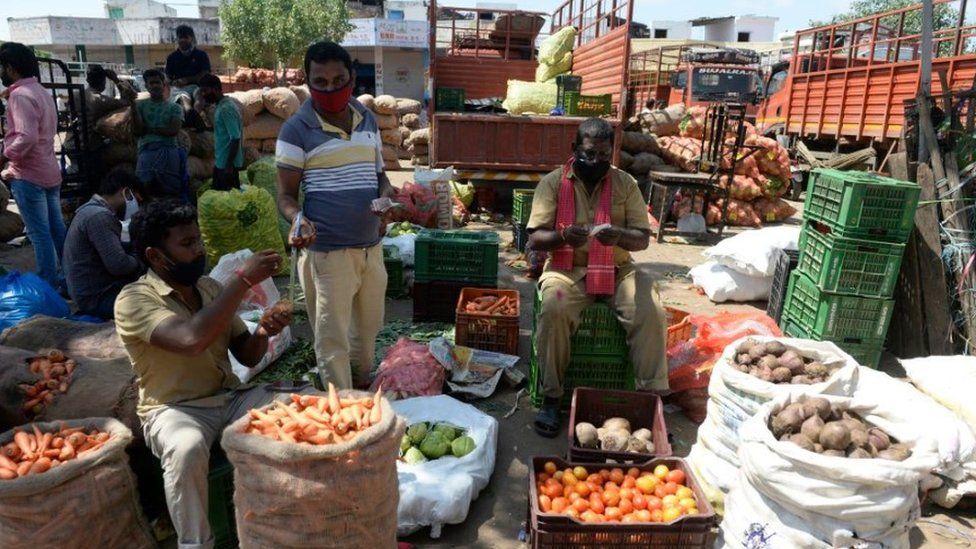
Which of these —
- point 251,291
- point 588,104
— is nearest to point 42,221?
point 251,291

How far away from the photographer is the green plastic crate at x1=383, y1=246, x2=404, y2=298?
5.93 meters

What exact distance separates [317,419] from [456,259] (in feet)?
10.4

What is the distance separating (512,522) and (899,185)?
3595mm

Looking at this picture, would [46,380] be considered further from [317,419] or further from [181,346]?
[317,419]

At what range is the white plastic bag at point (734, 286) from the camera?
602 centimetres

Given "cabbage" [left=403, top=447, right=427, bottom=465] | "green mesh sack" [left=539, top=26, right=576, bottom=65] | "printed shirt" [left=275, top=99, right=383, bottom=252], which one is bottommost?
"cabbage" [left=403, top=447, right=427, bottom=465]

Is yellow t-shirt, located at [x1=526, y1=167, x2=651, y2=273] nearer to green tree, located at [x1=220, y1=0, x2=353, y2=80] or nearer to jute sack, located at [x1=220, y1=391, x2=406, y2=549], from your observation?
jute sack, located at [x1=220, y1=391, x2=406, y2=549]

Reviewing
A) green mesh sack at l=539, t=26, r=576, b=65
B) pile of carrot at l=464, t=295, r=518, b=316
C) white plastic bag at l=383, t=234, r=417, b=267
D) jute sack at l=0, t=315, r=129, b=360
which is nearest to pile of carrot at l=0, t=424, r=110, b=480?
jute sack at l=0, t=315, r=129, b=360

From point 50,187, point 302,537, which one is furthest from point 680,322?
point 50,187

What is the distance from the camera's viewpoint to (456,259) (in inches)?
210

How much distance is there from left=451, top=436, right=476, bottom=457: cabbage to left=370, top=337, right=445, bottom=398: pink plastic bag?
72cm

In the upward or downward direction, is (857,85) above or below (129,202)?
above

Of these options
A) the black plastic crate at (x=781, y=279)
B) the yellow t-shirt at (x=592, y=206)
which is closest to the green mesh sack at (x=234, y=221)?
the yellow t-shirt at (x=592, y=206)

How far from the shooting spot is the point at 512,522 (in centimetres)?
291
